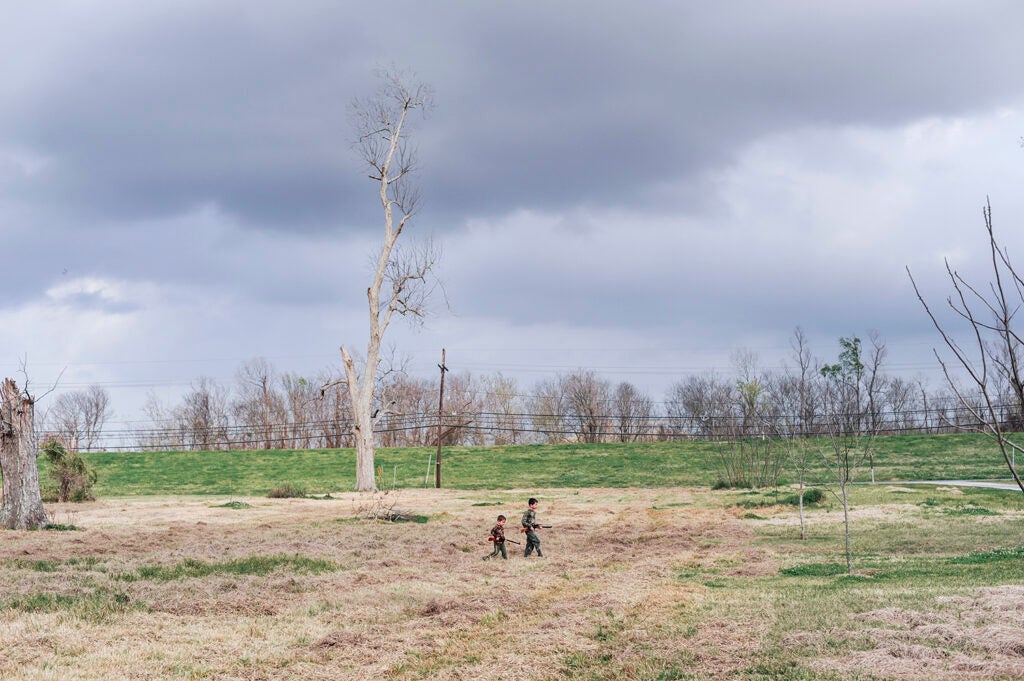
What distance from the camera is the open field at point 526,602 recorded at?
7.75m

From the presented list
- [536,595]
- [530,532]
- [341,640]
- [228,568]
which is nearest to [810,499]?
[530,532]

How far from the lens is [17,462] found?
19.7 meters

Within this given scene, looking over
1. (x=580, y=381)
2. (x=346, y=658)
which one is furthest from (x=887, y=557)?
(x=580, y=381)

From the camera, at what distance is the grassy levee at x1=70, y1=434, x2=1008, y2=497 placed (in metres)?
37.8

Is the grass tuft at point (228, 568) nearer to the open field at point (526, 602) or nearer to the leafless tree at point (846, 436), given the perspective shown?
the open field at point (526, 602)

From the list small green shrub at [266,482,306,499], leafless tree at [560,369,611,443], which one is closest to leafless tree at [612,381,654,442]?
leafless tree at [560,369,611,443]

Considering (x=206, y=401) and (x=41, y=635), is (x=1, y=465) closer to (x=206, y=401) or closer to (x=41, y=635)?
(x=41, y=635)

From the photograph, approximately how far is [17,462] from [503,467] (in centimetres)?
2789

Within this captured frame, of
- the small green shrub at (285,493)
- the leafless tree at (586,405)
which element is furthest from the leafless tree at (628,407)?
the small green shrub at (285,493)

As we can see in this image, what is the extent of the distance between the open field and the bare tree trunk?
1.20m

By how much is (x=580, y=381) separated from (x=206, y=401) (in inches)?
1237

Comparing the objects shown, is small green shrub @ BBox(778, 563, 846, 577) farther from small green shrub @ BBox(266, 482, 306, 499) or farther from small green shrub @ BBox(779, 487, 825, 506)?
small green shrub @ BBox(266, 482, 306, 499)

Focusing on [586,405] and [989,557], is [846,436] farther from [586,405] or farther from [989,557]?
[586,405]

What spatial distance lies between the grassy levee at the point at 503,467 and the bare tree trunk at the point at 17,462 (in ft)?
51.3
